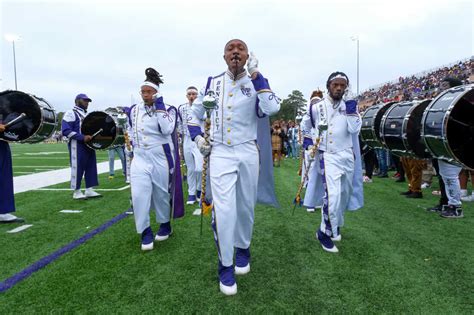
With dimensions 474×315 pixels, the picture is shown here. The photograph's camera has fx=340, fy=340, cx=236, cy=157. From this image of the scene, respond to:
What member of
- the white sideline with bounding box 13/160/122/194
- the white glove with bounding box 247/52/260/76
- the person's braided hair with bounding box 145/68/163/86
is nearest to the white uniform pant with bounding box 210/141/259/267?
the white glove with bounding box 247/52/260/76

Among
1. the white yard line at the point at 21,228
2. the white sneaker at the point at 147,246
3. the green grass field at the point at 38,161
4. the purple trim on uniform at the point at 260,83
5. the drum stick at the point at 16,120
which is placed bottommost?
the white sneaker at the point at 147,246

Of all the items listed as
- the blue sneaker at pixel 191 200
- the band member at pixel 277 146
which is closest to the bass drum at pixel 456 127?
the blue sneaker at pixel 191 200

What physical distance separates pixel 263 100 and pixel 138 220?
2.14 m

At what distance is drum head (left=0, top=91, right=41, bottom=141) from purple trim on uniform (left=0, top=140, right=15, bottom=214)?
254 mm

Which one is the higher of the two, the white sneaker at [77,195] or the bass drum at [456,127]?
the bass drum at [456,127]

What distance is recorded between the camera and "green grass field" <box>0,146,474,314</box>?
2.77 meters

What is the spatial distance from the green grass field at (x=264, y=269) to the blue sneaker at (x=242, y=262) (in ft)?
0.27

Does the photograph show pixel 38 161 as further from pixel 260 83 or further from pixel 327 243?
pixel 260 83

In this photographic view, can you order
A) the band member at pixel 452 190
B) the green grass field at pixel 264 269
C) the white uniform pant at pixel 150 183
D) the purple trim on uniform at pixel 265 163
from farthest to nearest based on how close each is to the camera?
1. the band member at pixel 452 190
2. the white uniform pant at pixel 150 183
3. the purple trim on uniform at pixel 265 163
4. the green grass field at pixel 264 269

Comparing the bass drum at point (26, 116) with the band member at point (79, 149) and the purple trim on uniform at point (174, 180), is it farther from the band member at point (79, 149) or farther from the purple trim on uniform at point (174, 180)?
the purple trim on uniform at point (174, 180)

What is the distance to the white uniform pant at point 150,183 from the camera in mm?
4062

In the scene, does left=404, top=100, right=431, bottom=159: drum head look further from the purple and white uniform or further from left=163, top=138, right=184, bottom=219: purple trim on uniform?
the purple and white uniform

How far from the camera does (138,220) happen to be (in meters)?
4.04

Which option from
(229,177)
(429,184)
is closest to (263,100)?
(229,177)
